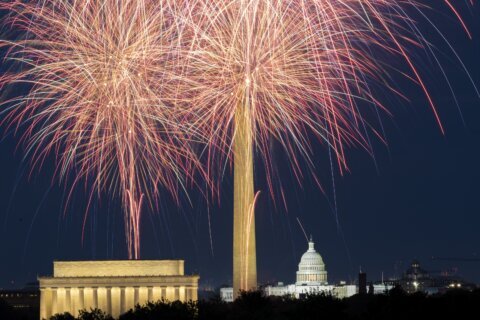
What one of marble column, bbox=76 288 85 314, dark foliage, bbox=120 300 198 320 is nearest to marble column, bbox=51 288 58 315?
marble column, bbox=76 288 85 314

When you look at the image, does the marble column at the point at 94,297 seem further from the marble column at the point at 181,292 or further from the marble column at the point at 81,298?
the marble column at the point at 181,292

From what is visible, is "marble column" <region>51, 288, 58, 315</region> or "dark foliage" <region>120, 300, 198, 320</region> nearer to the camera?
"dark foliage" <region>120, 300, 198, 320</region>

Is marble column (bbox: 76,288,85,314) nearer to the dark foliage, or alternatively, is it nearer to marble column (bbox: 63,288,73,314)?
marble column (bbox: 63,288,73,314)

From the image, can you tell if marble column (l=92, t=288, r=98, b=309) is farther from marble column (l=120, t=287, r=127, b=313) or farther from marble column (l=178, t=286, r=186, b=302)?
marble column (l=178, t=286, r=186, b=302)

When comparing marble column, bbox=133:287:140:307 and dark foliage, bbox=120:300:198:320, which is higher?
marble column, bbox=133:287:140:307

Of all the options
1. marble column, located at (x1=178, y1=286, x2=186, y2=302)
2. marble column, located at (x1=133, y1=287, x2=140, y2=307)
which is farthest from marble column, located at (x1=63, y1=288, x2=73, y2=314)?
marble column, located at (x1=178, y1=286, x2=186, y2=302)

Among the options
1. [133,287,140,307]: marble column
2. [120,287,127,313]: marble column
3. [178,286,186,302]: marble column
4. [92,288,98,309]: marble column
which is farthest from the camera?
[92,288,98,309]: marble column

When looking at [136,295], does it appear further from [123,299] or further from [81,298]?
[81,298]

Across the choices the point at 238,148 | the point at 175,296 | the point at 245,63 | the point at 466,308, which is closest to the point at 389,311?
the point at 466,308

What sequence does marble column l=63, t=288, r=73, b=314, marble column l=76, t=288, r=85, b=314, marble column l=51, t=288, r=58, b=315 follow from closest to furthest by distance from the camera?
marble column l=76, t=288, r=85, b=314 → marble column l=63, t=288, r=73, b=314 → marble column l=51, t=288, r=58, b=315
